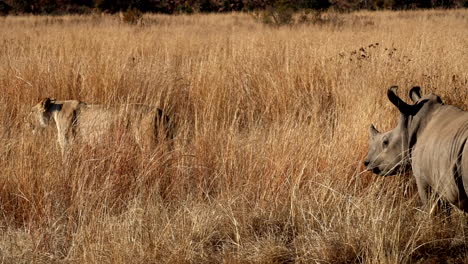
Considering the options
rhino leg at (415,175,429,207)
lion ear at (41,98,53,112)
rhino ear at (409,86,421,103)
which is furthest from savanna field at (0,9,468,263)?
rhino ear at (409,86,421,103)

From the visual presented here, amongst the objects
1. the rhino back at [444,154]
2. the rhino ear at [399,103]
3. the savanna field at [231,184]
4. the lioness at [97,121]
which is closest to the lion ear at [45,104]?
the lioness at [97,121]

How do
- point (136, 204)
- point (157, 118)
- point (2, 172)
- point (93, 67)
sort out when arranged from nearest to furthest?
1. point (136, 204)
2. point (2, 172)
3. point (157, 118)
4. point (93, 67)

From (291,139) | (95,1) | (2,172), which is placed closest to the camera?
(2,172)

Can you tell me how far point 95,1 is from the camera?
3784 cm

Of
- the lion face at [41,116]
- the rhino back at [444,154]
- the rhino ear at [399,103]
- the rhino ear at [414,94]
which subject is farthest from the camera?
the lion face at [41,116]

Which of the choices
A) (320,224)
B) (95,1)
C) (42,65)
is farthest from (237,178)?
(95,1)

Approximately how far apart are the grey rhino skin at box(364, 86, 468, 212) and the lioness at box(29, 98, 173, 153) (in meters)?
1.80

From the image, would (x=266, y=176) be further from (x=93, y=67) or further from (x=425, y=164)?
(x=93, y=67)

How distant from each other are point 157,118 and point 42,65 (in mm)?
2890

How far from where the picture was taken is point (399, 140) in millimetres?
3928

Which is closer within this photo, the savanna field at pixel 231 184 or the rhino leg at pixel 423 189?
the savanna field at pixel 231 184

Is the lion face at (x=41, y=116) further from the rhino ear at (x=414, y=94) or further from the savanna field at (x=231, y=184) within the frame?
the rhino ear at (x=414, y=94)

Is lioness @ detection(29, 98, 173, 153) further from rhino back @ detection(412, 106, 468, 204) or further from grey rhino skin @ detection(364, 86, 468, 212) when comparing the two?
rhino back @ detection(412, 106, 468, 204)

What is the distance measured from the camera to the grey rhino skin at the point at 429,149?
10.9 feet
